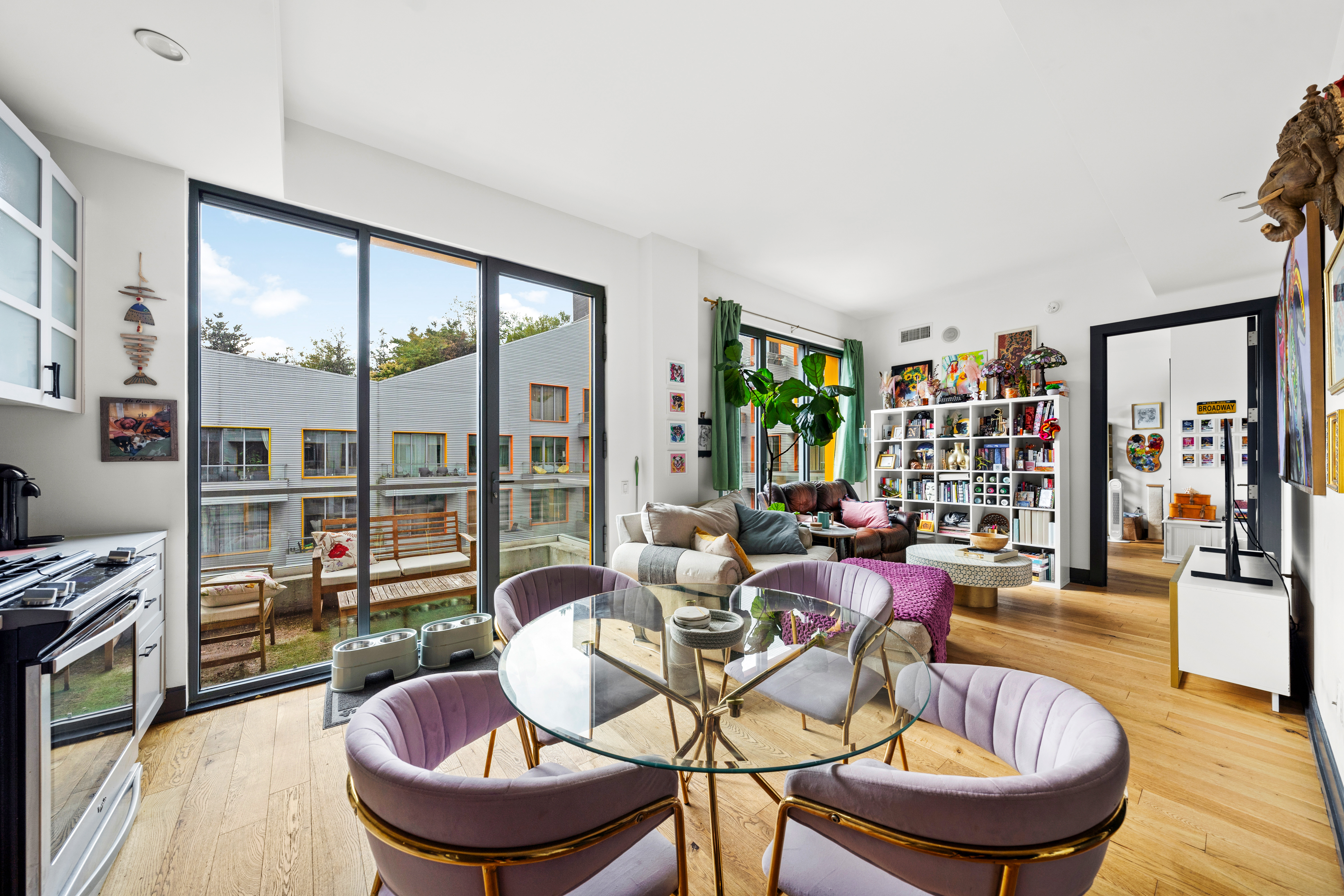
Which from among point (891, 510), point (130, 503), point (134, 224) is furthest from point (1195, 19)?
Answer: point (891, 510)

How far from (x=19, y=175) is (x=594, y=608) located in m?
2.38

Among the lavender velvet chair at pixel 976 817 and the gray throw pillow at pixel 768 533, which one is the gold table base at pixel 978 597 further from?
the lavender velvet chair at pixel 976 817

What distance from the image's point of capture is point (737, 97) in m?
2.58

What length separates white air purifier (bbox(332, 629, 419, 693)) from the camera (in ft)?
8.79

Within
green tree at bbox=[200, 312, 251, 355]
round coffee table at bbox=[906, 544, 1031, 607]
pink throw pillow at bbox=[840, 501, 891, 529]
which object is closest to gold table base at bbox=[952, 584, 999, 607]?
round coffee table at bbox=[906, 544, 1031, 607]

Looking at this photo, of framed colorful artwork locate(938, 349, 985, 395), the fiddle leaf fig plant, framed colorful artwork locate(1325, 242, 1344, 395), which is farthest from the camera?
framed colorful artwork locate(938, 349, 985, 395)

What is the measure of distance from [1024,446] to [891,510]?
1.39 metres

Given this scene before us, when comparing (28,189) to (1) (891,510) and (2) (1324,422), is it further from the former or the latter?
(1) (891,510)

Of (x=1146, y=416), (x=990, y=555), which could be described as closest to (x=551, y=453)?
(x=990, y=555)

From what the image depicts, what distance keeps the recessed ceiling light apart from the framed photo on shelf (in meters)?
9.31

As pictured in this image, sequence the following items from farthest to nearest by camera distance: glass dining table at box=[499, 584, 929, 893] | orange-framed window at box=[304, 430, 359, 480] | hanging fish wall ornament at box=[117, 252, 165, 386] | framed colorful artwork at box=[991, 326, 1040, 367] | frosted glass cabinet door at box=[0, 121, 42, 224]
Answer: framed colorful artwork at box=[991, 326, 1040, 367] < orange-framed window at box=[304, 430, 359, 480] < hanging fish wall ornament at box=[117, 252, 165, 386] < frosted glass cabinet door at box=[0, 121, 42, 224] < glass dining table at box=[499, 584, 929, 893]

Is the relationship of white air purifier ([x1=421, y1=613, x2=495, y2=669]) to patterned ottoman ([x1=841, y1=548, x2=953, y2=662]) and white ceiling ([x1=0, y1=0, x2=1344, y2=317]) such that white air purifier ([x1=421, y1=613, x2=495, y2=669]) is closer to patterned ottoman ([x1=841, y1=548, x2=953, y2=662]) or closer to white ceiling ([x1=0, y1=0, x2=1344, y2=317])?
patterned ottoman ([x1=841, y1=548, x2=953, y2=662])

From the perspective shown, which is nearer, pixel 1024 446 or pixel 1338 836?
pixel 1338 836

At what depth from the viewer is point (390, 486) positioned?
10.1ft
